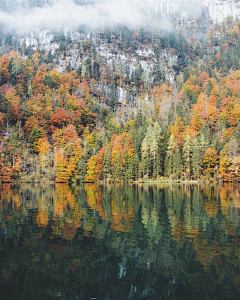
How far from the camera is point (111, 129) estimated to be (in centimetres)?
12319

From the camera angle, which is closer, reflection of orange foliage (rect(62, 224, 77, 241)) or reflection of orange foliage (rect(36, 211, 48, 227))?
reflection of orange foliage (rect(62, 224, 77, 241))

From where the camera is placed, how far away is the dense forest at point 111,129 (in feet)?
277

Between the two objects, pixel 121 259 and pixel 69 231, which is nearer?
pixel 121 259

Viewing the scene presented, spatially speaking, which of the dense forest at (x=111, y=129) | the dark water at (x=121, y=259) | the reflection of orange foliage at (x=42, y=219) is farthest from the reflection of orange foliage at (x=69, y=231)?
the dense forest at (x=111, y=129)

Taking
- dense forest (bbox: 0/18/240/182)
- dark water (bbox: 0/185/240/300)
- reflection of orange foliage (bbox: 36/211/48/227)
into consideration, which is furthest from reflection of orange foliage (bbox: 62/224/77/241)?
dense forest (bbox: 0/18/240/182)

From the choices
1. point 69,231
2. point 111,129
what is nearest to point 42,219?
point 69,231

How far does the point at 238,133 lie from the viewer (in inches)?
3361

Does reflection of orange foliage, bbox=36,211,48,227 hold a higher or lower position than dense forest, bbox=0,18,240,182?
lower

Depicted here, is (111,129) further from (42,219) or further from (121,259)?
(121,259)

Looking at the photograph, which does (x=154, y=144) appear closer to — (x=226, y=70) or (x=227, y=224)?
(x=227, y=224)

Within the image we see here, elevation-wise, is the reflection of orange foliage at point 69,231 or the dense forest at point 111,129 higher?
the dense forest at point 111,129

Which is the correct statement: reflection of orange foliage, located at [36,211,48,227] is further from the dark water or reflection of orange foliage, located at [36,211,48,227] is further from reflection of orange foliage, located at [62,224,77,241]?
reflection of orange foliage, located at [62,224,77,241]

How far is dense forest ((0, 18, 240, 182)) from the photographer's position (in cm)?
8431

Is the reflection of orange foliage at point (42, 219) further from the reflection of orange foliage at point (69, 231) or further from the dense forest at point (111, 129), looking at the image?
the dense forest at point (111, 129)
